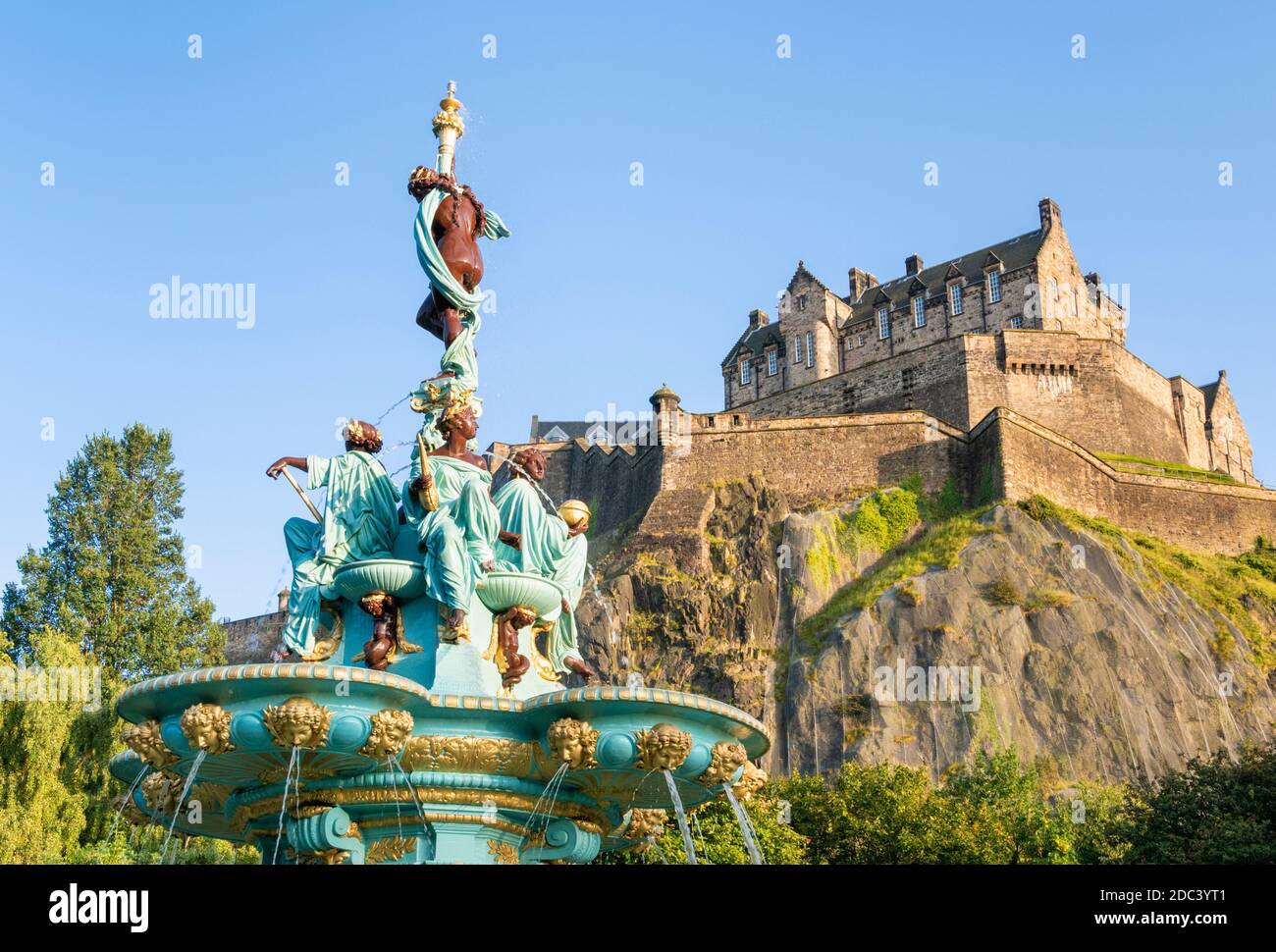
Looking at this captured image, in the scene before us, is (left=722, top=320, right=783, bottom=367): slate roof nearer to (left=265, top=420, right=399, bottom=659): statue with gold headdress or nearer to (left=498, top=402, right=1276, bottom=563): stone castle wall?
(left=498, top=402, right=1276, bottom=563): stone castle wall

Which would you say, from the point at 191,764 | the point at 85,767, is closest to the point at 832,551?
the point at 85,767

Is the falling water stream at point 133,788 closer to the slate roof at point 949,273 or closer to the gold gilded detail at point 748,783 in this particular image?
the gold gilded detail at point 748,783

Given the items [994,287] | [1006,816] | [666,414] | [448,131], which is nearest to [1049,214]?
[994,287]

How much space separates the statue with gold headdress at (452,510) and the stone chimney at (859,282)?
73.9 metres

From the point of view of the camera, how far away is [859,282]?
87.8 meters

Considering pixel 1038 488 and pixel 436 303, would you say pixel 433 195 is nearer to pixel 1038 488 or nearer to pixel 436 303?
pixel 436 303

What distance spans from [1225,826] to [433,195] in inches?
915

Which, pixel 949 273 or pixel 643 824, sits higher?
pixel 949 273

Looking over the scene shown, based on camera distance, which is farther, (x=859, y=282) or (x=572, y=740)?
(x=859, y=282)

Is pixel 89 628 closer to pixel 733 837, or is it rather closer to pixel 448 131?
pixel 733 837

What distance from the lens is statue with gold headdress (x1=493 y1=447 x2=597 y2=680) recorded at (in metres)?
14.2

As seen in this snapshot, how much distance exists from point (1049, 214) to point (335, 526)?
71.6 meters
